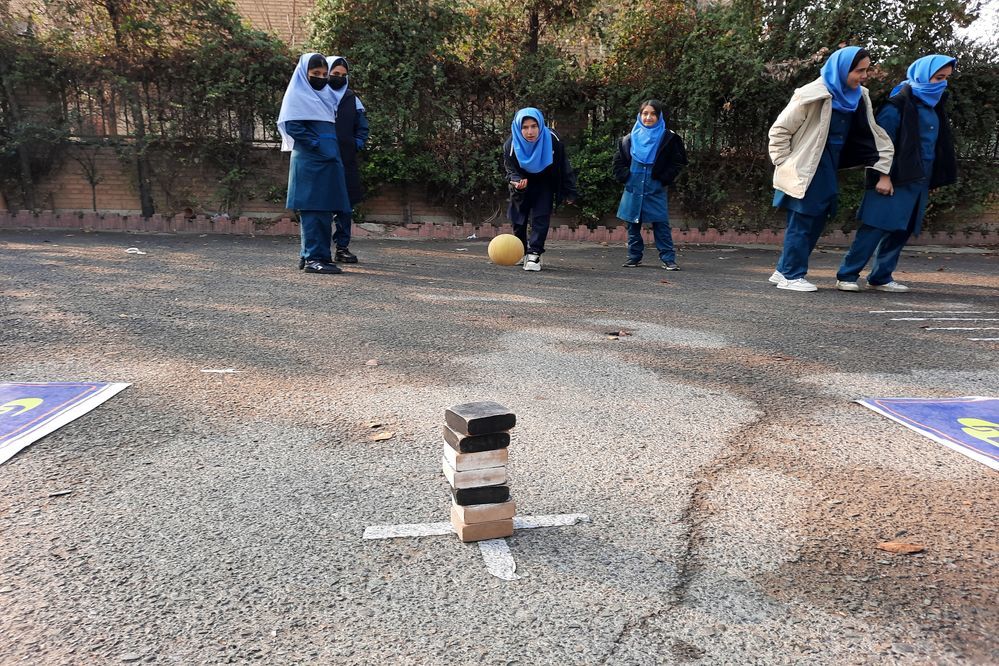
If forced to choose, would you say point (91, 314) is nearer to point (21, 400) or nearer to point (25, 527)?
point (21, 400)

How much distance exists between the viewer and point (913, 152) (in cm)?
A: 627

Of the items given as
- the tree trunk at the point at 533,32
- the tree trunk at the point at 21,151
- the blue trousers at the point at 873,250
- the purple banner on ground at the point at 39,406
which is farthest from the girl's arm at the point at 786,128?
the tree trunk at the point at 21,151

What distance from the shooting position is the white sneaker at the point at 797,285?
679 cm

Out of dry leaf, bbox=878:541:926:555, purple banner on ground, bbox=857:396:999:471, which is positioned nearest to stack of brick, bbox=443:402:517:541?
dry leaf, bbox=878:541:926:555

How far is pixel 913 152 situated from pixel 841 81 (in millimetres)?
898

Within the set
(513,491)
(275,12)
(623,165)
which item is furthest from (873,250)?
(275,12)

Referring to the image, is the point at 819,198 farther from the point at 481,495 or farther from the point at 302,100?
the point at 481,495

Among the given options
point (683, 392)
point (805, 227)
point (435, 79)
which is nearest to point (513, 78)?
point (435, 79)

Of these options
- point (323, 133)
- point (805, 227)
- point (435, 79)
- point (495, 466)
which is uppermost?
point (435, 79)

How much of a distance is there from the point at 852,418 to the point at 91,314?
481 cm

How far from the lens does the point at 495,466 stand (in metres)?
2.09

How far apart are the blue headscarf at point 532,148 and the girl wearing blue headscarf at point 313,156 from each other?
6.21 ft

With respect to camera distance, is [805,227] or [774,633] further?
[805,227]

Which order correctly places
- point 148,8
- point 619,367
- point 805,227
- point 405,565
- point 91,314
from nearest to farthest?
1. point 405,565
2. point 619,367
3. point 91,314
4. point 805,227
5. point 148,8
